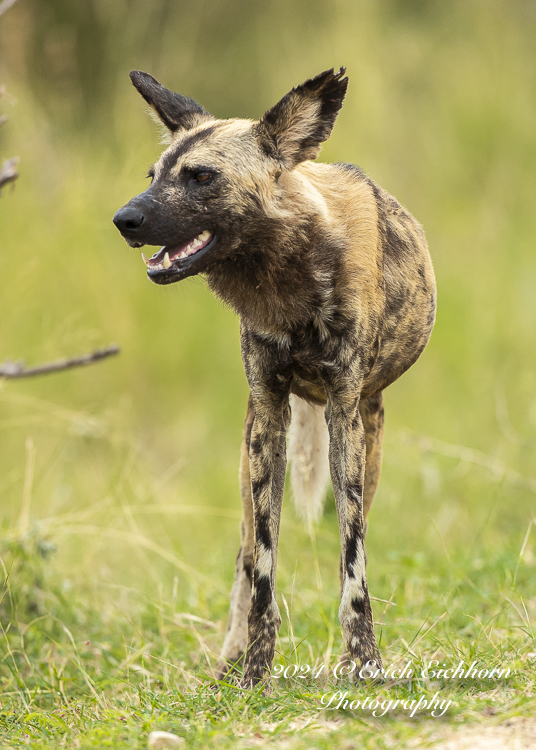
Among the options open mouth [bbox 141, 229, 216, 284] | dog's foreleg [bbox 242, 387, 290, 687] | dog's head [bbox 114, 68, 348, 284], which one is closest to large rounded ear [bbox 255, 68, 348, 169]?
dog's head [bbox 114, 68, 348, 284]

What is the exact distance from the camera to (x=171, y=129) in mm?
3512

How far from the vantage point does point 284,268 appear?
3131 millimetres

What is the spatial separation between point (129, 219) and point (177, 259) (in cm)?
23

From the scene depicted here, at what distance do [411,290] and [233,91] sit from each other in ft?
22.5

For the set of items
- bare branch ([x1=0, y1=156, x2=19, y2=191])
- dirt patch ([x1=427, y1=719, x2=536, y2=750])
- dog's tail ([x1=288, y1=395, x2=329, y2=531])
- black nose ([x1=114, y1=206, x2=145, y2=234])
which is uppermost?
bare branch ([x1=0, y1=156, x2=19, y2=191])

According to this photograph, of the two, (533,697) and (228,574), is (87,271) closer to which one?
(228,574)

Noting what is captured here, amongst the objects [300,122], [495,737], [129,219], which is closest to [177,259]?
[129,219]

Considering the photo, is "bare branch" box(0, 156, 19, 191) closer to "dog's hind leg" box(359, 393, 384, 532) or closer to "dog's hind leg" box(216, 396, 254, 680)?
"dog's hind leg" box(216, 396, 254, 680)

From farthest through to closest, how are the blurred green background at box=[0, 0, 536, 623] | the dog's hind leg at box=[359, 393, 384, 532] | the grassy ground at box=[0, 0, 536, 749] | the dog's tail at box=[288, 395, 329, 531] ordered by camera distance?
the blurred green background at box=[0, 0, 536, 623]
the grassy ground at box=[0, 0, 536, 749]
the dog's tail at box=[288, 395, 329, 531]
the dog's hind leg at box=[359, 393, 384, 532]

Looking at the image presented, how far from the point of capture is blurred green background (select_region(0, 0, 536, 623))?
703 centimetres

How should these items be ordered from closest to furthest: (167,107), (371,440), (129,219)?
1. (129,219)
2. (167,107)
3. (371,440)

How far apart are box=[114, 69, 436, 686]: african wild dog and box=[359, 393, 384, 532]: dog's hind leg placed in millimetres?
338

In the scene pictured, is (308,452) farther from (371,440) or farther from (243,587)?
(243,587)

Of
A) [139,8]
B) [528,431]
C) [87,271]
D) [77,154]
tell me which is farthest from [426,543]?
[139,8]
